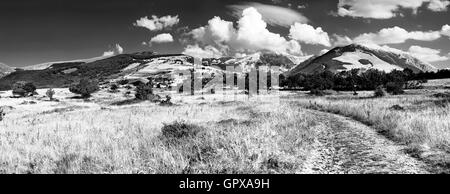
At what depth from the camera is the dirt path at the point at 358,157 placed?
25.8 feet

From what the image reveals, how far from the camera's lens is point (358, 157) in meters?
9.09

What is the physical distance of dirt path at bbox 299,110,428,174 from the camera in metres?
7.86

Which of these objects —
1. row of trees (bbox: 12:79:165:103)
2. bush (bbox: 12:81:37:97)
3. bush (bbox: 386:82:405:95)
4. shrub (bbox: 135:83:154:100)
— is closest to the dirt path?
bush (bbox: 386:82:405:95)

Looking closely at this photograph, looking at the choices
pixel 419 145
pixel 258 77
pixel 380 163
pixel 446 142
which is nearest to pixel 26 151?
pixel 380 163

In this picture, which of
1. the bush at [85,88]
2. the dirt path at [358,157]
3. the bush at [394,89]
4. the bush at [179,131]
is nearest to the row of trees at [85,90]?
the bush at [85,88]

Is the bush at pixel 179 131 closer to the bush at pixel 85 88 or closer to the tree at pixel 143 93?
the tree at pixel 143 93

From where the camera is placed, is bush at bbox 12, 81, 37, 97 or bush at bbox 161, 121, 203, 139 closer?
bush at bbox 161, 121, 203, 139

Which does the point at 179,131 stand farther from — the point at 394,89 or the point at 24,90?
the point at 24,90

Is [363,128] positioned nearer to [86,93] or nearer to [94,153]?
[94,153]

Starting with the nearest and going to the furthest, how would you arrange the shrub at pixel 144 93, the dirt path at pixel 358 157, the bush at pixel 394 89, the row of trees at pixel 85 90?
the dirt path at pixel 358 157
the bush at pixel 394 89
the shrub at pixel 144 93
the row of trees at pixel 85 90

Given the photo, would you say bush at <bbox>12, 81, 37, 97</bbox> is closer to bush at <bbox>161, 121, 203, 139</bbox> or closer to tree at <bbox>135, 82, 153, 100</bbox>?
tree at <bbox>135, 82, 153, 100</bbox>

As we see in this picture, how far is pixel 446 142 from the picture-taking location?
9.69 meters
